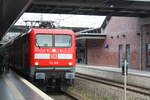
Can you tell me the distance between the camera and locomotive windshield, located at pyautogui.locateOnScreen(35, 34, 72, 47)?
17.2 metres

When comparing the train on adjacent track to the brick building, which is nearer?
the train on adjacent track

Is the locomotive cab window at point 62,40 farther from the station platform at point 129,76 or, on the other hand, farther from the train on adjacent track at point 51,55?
the station platform at point 129,76

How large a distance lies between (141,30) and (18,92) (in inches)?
841

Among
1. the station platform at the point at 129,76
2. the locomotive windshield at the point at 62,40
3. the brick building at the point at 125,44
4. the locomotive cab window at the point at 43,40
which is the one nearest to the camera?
the locomotive cab window at the point at 43,40

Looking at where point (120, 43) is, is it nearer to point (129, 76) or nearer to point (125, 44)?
point (125, 44)

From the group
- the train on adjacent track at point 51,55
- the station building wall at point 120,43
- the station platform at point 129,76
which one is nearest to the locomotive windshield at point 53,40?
the train on adjacent track at point 51,55

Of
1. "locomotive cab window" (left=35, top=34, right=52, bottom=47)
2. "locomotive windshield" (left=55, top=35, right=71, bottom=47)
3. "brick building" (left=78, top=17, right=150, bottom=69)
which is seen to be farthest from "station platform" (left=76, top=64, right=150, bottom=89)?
"locomotive cab window" (left=35, top=34, right=52, bottom=47)

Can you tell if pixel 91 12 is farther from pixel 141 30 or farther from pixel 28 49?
pixel 28 49

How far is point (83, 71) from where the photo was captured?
35.6 meters

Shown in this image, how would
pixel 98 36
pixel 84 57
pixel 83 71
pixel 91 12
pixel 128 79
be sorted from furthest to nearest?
pixel 84 57, pixel 98 36, pixel 83 71, pixel 91 12, pixel 128 79

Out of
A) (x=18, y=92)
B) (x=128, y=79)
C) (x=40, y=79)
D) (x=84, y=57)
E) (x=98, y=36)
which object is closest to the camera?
(x=18, y=92)

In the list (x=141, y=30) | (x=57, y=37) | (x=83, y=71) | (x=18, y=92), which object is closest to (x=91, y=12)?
(x=141, y=30)

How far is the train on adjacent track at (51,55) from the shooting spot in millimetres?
16781

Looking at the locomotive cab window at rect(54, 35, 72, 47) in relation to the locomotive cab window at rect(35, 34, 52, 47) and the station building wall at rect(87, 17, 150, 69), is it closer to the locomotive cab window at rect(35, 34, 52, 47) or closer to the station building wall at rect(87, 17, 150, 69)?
the locomotive cab window at rect(35, 34, 52, 47)
